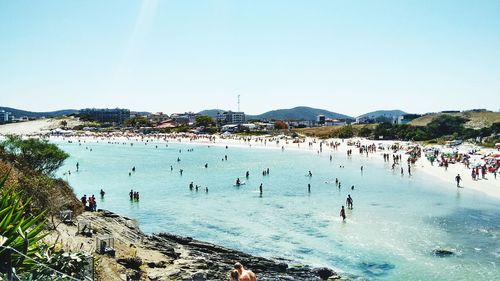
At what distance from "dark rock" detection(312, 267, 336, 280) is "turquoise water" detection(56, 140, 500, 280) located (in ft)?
4.28

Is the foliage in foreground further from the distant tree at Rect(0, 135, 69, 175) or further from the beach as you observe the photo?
the distant tree at Rect(0, 135, 69, 175)

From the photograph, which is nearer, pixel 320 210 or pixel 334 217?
pixel 334 217

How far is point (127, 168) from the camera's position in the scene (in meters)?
65.2

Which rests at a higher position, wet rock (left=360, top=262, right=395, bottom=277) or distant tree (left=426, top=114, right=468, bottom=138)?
distant tree (left=426, top=114, right=468, bottom=138)

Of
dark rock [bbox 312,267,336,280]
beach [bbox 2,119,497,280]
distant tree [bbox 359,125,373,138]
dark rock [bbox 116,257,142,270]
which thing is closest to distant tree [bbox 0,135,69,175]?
beach [bbox 2,119,497,280]

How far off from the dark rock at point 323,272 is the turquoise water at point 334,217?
1.30 meters

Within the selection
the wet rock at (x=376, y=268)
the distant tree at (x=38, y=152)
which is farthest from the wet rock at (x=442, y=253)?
the distant tree at (x=38, y=152)

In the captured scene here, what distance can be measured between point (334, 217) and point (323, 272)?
12546 millimetres

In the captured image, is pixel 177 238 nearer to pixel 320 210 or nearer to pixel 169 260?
pixel 169 260

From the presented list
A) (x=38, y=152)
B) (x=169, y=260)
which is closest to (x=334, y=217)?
(x=169, y=260)

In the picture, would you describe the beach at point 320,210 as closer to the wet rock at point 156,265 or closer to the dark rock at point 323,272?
the dark rock at point 323,272

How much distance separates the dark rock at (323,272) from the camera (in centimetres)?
1808

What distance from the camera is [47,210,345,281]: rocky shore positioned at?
1609 centimetres

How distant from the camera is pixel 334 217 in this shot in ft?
99.9
